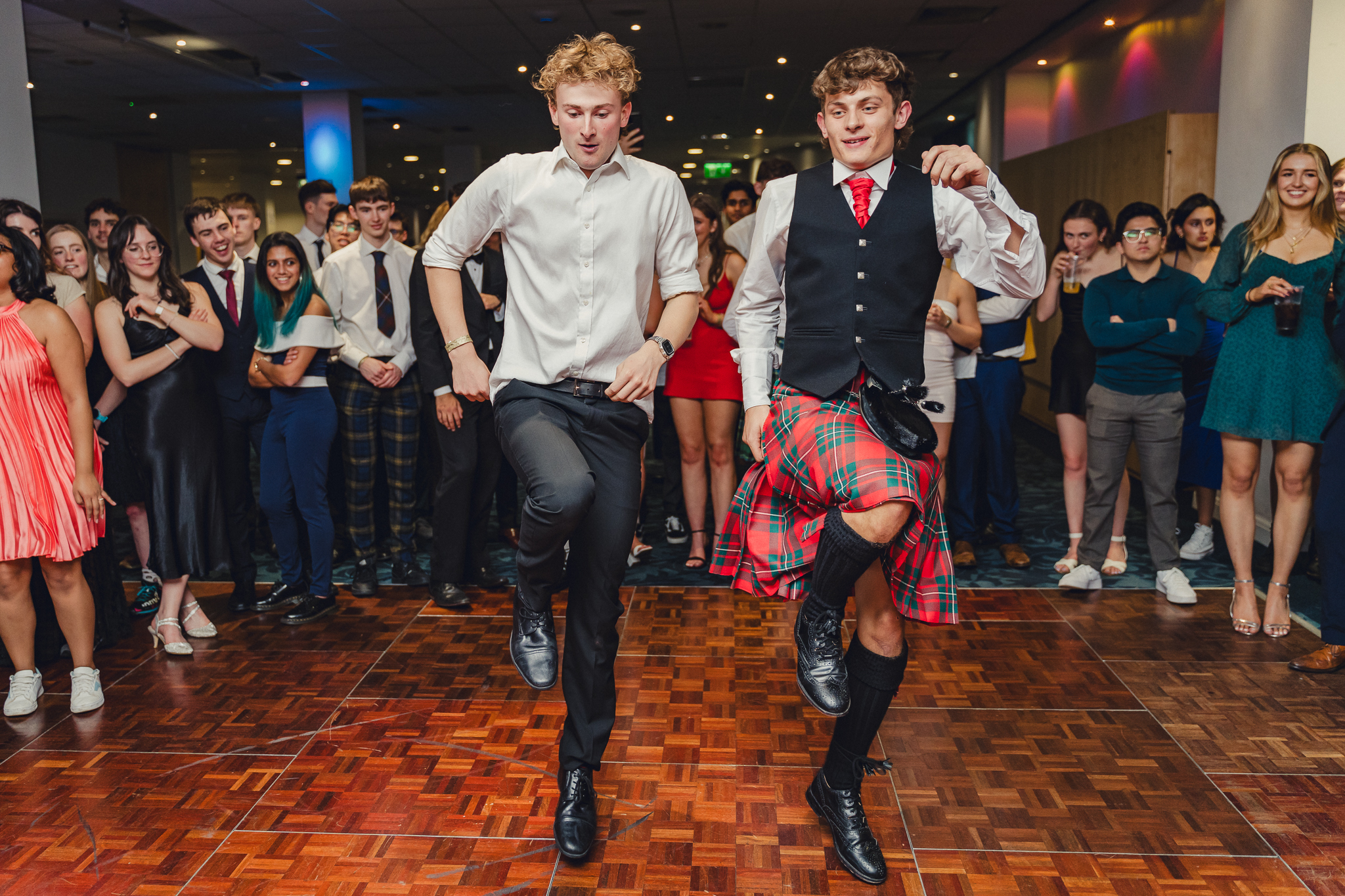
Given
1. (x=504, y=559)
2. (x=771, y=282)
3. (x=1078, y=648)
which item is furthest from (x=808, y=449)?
(x=504, y=559)

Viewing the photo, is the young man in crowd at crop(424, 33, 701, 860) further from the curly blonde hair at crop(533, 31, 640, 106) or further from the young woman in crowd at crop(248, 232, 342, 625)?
the young woman in crowd at crop(248, 232, 342, 625)

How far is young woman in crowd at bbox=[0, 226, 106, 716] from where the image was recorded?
3066 mm

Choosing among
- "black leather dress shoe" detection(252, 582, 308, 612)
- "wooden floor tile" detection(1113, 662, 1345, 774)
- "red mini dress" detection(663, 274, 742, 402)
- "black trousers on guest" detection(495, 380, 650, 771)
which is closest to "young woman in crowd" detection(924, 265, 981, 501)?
"red mini dress" detection(663, 274, 742, 402)

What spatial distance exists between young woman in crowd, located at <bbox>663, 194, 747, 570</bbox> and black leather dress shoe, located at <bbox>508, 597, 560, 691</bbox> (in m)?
2.12

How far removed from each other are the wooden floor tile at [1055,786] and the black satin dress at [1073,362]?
182 cm

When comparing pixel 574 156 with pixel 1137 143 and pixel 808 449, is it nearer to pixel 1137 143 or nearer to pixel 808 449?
pixel 808 449

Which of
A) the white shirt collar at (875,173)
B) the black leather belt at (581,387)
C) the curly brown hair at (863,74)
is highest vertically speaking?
the curly brown hair at (863,74)

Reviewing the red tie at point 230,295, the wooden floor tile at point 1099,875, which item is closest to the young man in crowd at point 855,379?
the wooden floor tile at point 1099,875

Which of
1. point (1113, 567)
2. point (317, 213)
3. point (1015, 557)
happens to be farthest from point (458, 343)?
point (317, 213)

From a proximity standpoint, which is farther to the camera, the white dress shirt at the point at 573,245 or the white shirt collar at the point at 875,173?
the white dress shirt at the point at 573,245

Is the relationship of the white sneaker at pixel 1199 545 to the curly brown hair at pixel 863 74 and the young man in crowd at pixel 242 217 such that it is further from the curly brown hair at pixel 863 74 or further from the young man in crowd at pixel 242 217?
the young man in crowd at pixel 242 217

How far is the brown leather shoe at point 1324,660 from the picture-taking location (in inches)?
131

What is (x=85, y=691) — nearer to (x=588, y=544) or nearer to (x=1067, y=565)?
(x=588, y=544)

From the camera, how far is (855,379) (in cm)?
212
